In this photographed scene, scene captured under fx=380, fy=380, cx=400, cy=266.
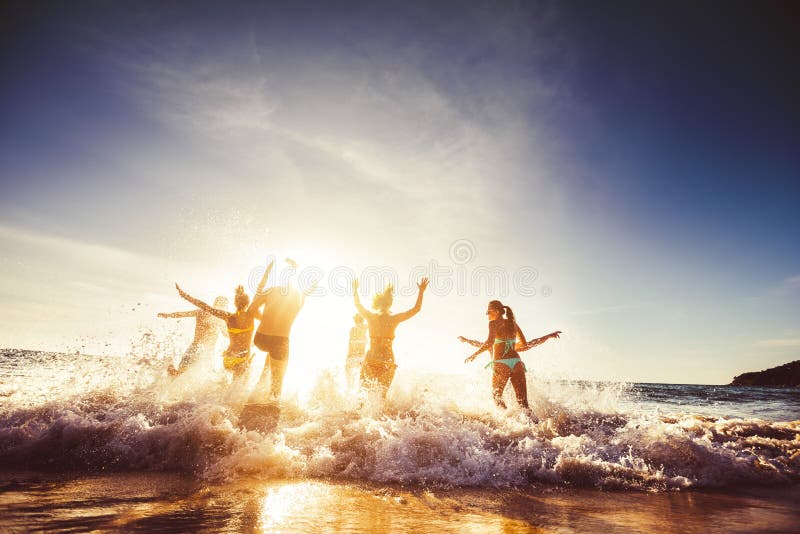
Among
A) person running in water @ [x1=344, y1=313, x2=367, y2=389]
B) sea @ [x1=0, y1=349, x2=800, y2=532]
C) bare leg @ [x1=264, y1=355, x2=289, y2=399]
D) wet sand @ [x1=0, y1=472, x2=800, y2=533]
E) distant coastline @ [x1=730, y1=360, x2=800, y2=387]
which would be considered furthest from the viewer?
distant coastline @ [x1=730, y1=360, x2=800, y2=387]

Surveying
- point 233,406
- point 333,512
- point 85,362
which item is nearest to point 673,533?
point 333,512

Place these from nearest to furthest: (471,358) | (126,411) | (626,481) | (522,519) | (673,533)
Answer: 1. (673,533)
2. (522,519)
3. (626,481)
4. (126,411)
5. (471,358)

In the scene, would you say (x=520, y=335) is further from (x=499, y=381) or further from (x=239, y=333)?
(x=239, y=333)

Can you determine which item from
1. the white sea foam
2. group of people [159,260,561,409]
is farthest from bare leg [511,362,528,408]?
the white sea foam

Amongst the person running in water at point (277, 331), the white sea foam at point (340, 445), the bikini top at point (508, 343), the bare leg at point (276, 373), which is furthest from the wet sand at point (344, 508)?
the bikini top at point (508, 343)

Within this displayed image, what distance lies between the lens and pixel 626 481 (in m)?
4.70

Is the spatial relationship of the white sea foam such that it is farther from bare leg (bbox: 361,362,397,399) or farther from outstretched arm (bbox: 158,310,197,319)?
outstretched arm (bbox: 158,310,197,319)

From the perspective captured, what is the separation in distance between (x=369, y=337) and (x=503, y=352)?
8.76 ft

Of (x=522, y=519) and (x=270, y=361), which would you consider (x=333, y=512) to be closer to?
(x=522, y=519)

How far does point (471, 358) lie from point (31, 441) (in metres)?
6.88

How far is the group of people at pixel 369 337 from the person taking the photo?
7.04m

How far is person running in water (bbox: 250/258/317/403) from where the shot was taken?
22.9ft

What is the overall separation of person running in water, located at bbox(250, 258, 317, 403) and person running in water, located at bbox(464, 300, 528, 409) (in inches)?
150

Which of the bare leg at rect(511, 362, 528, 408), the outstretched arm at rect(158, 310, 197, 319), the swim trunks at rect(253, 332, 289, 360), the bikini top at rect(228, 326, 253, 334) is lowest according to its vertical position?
the bare leg at rect(511, 362, 528, 408)
